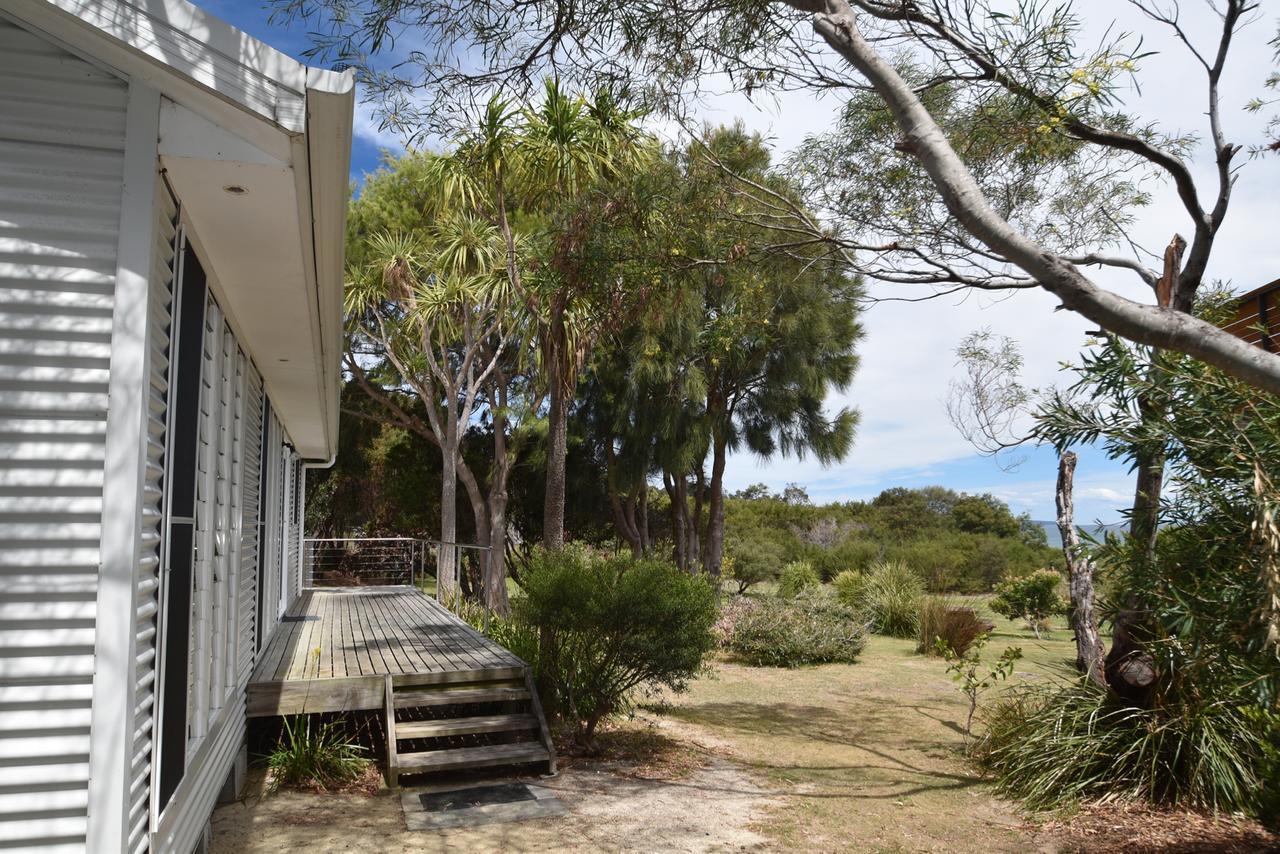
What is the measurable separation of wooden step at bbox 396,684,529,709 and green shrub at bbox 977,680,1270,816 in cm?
371

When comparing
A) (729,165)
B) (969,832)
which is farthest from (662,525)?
(969,832)

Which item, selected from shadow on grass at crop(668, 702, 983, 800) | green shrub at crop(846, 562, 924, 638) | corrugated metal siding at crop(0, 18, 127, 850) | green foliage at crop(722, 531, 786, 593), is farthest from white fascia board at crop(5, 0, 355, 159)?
green foliage at crop(722, 531, 786, 593)

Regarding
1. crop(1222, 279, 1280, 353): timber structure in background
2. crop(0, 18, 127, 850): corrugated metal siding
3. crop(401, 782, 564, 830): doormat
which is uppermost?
crop(1222, 279, 1280, 353): timber structure in background

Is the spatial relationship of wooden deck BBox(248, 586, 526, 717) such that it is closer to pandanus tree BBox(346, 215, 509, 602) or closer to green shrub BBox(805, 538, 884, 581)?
pandanus tree BBox(346, 215, 509, 602)

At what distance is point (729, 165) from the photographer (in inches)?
359

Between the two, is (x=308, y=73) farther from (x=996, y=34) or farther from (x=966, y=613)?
(x=966, y=613)

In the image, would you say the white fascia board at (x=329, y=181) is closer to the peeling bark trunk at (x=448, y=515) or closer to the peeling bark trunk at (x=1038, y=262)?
the peeling bark trunk at (x=1038, y=262)

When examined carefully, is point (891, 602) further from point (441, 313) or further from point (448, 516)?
point (441, 313)

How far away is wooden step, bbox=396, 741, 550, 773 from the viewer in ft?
20.9

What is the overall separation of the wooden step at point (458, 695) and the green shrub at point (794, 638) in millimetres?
7886

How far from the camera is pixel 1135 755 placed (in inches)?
Result: 243

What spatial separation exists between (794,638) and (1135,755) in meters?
8.36

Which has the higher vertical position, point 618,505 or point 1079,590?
point 618,505

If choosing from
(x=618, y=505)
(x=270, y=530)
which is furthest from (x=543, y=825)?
(x=618, y=505)
